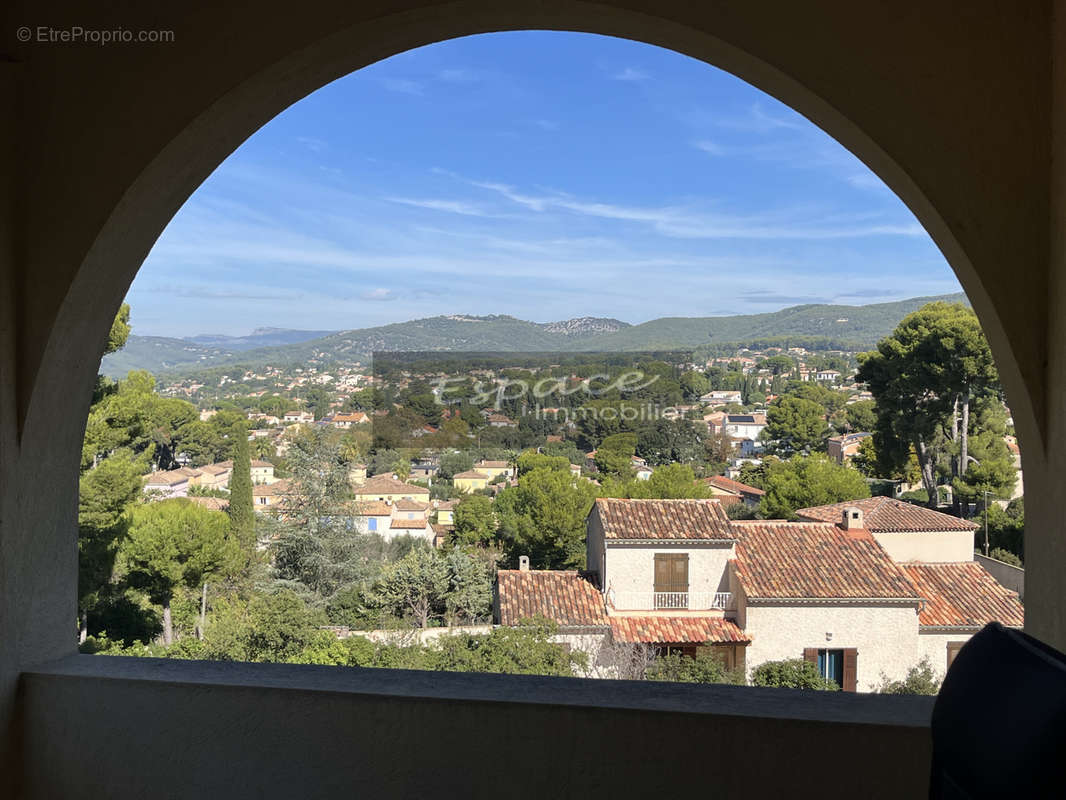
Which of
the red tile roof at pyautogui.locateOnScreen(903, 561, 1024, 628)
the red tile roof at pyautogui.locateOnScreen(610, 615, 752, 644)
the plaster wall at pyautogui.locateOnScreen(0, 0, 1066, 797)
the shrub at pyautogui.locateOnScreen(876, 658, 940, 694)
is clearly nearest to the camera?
the plaster wall at pyautogui.locateOnScreen(0, 0, 1066, 797)

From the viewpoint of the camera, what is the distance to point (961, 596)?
10.3 metres

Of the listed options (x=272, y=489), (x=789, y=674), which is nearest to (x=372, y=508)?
(x=272, y=489)

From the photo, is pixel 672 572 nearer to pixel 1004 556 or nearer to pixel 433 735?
pixel 1004 556

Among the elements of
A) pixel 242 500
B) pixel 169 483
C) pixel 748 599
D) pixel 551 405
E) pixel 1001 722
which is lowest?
pixel 748 599

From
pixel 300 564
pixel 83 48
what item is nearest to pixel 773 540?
pixel 300 564

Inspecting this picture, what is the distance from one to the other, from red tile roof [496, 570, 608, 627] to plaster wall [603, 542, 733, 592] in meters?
0.38

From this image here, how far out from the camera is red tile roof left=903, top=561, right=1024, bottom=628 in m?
9.95

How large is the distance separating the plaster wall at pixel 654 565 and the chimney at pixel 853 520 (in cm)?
241

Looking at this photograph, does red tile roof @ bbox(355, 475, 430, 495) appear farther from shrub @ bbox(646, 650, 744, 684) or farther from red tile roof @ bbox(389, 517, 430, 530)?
shrub @ bbox(646, 650, 744, 684)

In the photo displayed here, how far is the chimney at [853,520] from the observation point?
11.2 m

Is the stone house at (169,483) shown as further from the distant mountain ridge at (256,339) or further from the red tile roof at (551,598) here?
the red tile roof at (551,598)

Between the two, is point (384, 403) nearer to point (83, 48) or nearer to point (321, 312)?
point (321, 312)

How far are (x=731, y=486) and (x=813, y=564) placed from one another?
7.07 metres

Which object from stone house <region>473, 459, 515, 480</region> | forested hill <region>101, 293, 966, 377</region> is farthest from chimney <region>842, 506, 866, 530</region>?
stone house <region>473, 459, 515, 480</region>
